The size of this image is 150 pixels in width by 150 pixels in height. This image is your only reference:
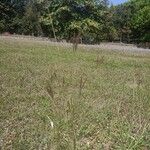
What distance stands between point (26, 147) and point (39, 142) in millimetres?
301

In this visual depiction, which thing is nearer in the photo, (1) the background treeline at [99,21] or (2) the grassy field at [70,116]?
(2) the grassy field at [70,116]

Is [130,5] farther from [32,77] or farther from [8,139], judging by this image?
[8,139]

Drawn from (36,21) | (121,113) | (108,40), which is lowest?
(108,40)

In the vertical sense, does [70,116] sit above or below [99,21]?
above

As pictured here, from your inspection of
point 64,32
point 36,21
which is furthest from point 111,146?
point 64,32

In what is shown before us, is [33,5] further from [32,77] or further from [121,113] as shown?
[32,77]

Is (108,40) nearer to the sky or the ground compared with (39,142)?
nearer to the ground

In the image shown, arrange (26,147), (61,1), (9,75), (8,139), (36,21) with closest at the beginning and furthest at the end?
(36,21) → (26,147) → (8,139) → (9,75) → (61,1)

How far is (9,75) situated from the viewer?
37.8 feet

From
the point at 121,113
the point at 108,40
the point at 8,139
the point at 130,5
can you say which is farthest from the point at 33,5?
the point at 130,5

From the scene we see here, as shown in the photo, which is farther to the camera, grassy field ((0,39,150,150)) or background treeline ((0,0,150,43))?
background treeline ((0,0,150,43))

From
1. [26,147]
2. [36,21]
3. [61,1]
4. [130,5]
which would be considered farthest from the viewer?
[130,5]

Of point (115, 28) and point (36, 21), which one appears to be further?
point (115, 28)

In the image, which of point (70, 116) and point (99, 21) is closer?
point (70, 116)
